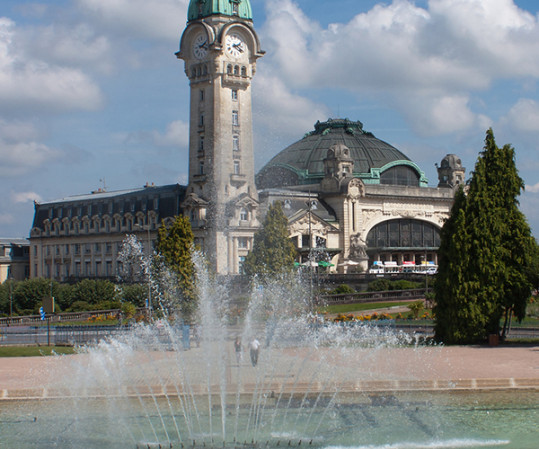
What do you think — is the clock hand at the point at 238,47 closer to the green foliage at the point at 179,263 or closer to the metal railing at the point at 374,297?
the green foliage at the point at 179,263

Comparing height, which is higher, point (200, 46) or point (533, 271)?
point (200, 46)

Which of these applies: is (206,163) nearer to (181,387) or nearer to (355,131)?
(355,131)

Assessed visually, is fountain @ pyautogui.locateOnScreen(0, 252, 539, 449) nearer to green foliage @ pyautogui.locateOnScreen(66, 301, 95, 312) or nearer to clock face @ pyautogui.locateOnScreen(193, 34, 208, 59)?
green foliage @ pyautogui.locateOnScreen(66, 301, 95, 312)

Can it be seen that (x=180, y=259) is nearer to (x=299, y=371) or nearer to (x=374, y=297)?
(x=374, y=297)

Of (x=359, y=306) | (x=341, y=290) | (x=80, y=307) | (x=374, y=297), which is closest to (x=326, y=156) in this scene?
(x=341, y=290)

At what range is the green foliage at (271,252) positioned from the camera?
80.8 metres

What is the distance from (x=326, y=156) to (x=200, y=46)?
3072 cm

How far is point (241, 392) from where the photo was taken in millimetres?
29375

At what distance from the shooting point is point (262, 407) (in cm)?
2770

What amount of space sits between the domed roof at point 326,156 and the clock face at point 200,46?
96.9 ft

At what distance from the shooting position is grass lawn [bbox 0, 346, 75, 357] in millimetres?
42812

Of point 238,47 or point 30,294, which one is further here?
point 238,47

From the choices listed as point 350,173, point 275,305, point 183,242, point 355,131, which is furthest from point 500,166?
point 355,131

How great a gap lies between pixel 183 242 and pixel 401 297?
20392mm
